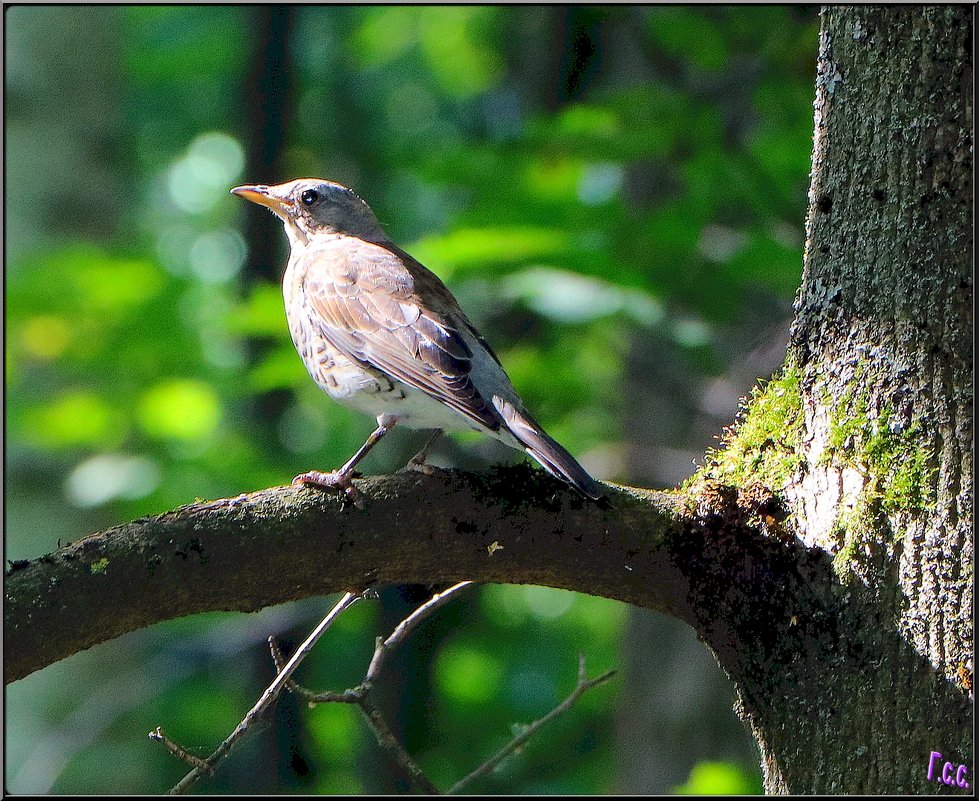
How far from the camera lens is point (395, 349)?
4113mm

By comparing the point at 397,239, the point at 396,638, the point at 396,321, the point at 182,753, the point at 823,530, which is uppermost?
the point at 397,239

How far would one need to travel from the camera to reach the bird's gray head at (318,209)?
220 inches

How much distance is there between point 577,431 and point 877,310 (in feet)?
19.3

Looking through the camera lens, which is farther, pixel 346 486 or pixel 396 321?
pixel 396 321

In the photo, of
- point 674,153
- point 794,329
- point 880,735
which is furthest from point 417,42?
point 880,735

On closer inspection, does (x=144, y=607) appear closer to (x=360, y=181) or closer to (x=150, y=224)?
(x=360, y=181)

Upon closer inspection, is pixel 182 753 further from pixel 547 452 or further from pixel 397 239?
pixel 397 239

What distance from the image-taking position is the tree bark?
2643 mm

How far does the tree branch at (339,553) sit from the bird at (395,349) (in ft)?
0.84

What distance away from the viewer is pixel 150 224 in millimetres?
16625

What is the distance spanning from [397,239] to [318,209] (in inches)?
244

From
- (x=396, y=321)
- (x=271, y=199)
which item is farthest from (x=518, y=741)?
(x=271, y=199)

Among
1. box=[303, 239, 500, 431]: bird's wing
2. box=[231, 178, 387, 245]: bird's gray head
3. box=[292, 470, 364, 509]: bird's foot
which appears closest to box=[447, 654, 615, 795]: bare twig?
box=[292, 470, 364, 509]: bird's foot

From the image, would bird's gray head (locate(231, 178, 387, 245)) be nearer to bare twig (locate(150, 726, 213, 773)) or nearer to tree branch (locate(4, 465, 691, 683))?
tree branch (locate(4, 465, 691, 683))
